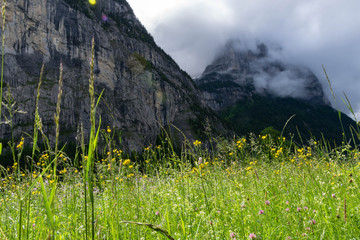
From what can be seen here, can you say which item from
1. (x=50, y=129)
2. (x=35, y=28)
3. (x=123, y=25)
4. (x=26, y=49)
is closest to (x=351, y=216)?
(x=50, y=129)

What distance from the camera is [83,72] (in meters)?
95.2

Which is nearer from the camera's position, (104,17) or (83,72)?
(83,72)

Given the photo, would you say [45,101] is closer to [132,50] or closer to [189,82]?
[132,50]

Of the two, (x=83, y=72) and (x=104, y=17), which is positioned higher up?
(x=104, y=17)

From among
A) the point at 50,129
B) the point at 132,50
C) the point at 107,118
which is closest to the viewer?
the point at 50,129

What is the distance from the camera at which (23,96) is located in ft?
257

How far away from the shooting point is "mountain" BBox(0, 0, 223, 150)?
80.1 meters

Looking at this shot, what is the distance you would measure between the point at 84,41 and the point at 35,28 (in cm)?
1824

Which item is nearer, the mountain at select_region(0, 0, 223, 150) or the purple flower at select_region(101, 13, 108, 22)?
the mountain at select_region(0, 0, 223, 150)

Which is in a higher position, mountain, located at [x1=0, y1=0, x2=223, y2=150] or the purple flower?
the purple flower

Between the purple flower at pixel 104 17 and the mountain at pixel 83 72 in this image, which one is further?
the purple flower at pixel 104 17

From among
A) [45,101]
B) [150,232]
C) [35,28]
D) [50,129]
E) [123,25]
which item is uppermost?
[123,25]

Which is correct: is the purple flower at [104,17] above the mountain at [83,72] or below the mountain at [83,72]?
above

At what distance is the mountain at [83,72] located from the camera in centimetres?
8012
